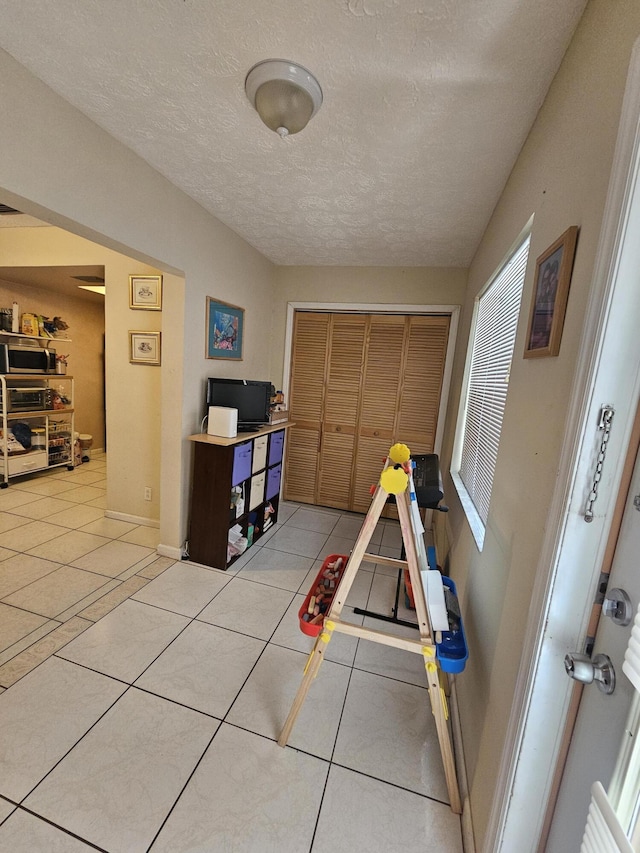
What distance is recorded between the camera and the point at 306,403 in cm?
364

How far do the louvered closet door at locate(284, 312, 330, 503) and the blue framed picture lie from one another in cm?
75

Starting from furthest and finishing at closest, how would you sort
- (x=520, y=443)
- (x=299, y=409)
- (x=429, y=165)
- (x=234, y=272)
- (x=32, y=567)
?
(x=299, y=409) → (x=234, y=272) → (x=32, y=567) → (x=429, y=165) → (x=520, y=443)

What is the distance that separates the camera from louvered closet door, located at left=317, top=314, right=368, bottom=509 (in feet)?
11.2

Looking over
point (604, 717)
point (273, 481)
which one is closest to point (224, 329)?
point (273, 481)

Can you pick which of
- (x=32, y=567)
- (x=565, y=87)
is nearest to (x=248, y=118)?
(x=565, y=87)

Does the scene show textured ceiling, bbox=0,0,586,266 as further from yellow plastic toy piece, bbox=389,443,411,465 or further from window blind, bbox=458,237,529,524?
yellow plastic toy piece, bbox=389,443,411,465

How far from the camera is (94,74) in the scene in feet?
4.20

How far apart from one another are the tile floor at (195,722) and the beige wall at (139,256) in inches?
28.7

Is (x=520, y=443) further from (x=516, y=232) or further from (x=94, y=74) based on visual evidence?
(x=94, y=74)

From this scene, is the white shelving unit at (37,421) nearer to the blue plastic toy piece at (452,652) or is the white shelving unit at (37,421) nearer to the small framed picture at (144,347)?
the small framed picture at (144,347)

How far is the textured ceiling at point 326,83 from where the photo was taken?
1003 mm

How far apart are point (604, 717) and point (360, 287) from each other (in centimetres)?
323

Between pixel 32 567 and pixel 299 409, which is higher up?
pixel 299 409

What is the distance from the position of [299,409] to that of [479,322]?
1920 mm
